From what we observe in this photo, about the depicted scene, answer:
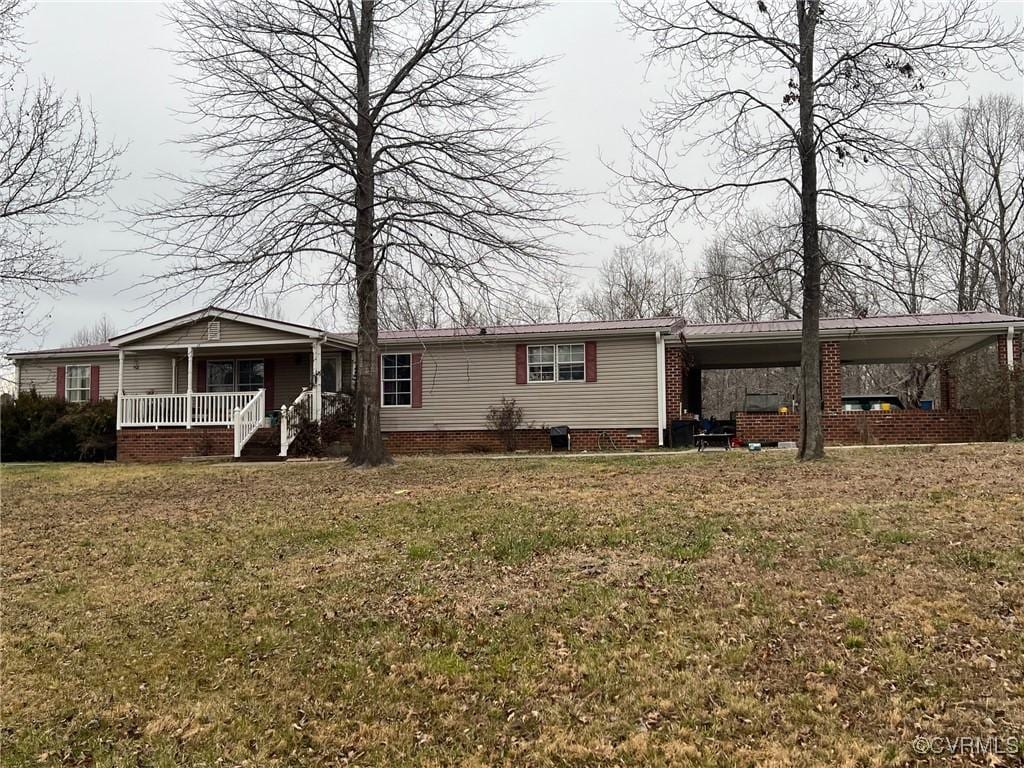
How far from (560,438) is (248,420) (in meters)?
7.16

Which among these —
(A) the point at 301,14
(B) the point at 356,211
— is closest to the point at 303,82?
(A) the point at 301,14

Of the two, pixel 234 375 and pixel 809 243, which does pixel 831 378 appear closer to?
pixel 809 243

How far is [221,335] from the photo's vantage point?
1792cm

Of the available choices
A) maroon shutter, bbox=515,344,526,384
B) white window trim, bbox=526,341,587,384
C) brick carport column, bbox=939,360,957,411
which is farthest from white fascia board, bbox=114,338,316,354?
brick carport column, bbox=939,360,957,411

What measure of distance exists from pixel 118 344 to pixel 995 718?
756 inches

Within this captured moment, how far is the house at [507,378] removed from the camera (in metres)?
16.0

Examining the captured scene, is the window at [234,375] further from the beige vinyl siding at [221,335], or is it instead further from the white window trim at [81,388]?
the white window trim at [81,388]

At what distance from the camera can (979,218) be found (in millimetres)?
28312

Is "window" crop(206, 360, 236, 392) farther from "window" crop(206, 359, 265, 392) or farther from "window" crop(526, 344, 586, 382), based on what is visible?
"window" crop(526, 344, 586, 382)

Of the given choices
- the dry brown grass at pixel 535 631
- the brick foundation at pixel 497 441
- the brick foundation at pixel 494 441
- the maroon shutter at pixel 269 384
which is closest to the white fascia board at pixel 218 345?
the maroon shutter at pixel 269 384

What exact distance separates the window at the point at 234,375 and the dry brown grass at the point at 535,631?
10.8 m

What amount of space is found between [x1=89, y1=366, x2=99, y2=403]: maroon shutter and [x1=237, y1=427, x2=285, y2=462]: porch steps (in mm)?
6690

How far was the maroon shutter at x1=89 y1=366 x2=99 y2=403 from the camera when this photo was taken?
67.7 ft
